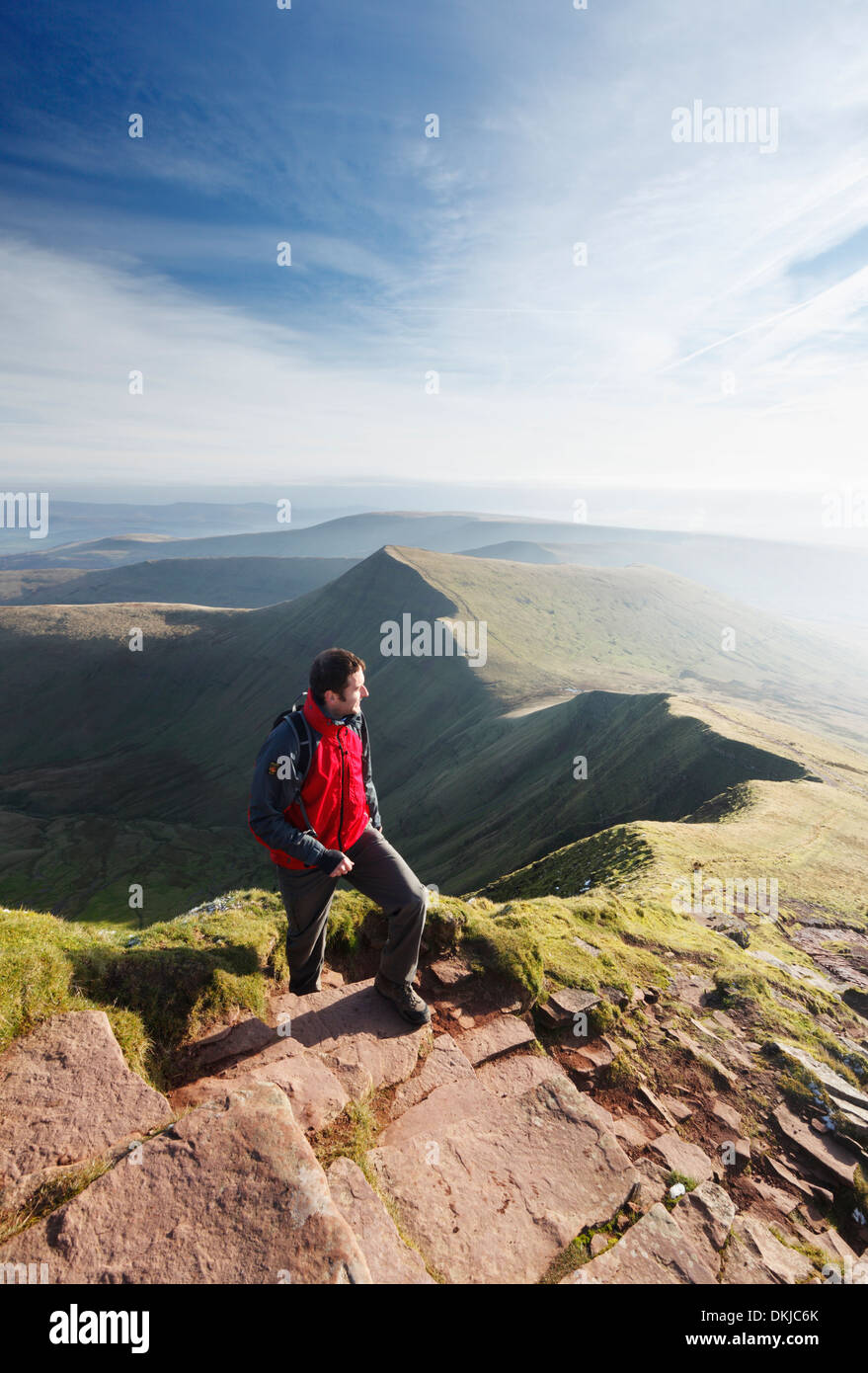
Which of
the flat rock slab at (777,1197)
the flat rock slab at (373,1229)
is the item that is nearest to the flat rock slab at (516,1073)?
the flat rock slab at (373,1229)

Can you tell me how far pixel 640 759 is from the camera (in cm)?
4394

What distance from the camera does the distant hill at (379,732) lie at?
44.6 metres

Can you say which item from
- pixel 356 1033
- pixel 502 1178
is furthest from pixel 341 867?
pixel 502 1178

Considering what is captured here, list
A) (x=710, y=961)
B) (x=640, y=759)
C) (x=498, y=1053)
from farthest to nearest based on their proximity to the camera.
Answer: (x=640, y=759) < (x=710, y=961) < (x=498, y=1053)

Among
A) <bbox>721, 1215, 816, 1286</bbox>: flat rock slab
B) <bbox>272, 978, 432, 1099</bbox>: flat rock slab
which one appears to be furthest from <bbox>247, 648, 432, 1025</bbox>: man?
<bbox>721, 1215, 816, 1286</bbox>: flat rock slab

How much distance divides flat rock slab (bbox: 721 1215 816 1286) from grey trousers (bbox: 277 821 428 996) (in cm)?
372

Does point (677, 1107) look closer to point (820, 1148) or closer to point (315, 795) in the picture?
point (820, 1148)

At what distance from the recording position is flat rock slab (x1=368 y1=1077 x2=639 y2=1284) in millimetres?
4414

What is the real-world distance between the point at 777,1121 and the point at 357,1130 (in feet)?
18.7
